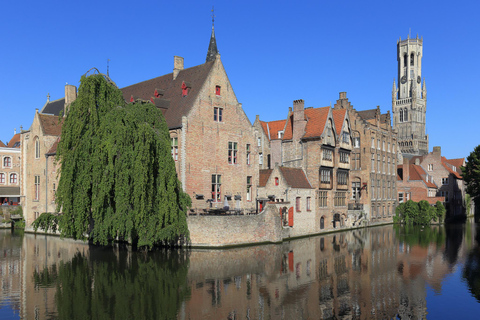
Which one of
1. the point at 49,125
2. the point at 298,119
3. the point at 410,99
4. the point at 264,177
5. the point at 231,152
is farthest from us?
the point at 410,99

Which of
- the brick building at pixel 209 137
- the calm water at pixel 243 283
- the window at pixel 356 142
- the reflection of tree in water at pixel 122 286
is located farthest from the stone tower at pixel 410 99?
the reflection of tree in water at pixel 122 286

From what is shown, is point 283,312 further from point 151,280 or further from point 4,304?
A: point 4,304

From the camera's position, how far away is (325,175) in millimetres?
47156

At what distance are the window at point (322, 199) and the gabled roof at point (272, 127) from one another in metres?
8.89

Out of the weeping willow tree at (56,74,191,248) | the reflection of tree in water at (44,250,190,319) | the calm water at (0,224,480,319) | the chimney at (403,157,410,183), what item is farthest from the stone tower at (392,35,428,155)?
the reflection of tree in water at (44,250,190,319)

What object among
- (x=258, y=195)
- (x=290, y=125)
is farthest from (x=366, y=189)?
(x=258, y=195)

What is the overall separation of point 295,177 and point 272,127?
1084 cm

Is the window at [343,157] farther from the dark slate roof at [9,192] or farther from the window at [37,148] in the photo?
the dark slate roof at [9,192]

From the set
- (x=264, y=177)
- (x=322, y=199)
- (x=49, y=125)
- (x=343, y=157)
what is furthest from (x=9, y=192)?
(x=343, y=157)

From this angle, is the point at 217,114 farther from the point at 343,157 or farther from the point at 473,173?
the point at 473,173

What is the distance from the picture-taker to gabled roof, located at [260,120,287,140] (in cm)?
5116

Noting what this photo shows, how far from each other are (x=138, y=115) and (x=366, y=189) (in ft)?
118

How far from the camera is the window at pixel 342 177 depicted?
50.0 m

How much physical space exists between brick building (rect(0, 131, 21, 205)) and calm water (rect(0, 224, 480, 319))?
931 inches
